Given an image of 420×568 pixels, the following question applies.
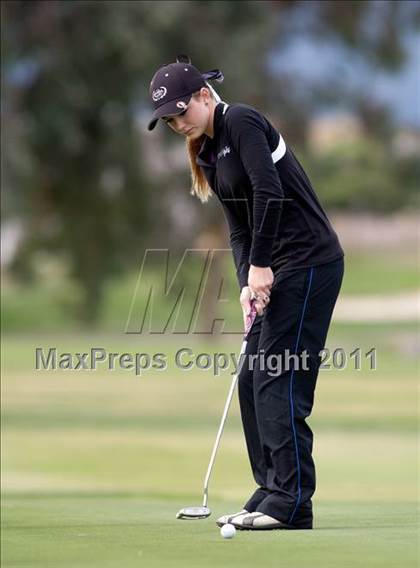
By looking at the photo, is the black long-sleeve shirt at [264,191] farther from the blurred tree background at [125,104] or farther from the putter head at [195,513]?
the blurred tree background at [125,104]

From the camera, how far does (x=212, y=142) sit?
6211 mm

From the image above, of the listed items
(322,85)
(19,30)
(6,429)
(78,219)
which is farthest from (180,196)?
(6,429)

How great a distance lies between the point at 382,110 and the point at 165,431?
2580 cm

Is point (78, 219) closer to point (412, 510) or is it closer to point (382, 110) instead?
point (382, 110)

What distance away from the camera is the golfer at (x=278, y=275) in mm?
6094

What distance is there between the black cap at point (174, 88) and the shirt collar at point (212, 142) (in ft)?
0.41

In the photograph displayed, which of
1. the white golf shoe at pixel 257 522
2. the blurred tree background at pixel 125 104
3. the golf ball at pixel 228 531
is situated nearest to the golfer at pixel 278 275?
the white golf shoe at pixel 257 522

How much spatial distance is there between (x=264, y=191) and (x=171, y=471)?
24.8ft

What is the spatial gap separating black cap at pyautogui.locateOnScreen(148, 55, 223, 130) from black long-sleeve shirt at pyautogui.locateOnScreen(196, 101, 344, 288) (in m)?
0.15

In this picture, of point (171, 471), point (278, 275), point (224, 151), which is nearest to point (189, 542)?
point (278, 275)

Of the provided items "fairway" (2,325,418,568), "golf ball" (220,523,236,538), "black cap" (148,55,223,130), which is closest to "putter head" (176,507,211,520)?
"fairway" (2,325,418,568)

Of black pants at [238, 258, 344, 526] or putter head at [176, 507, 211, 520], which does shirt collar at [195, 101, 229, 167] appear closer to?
black pants at [238, 258, 344, 526]

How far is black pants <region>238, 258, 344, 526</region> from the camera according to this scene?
6133mm

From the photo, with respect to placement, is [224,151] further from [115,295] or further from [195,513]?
[115,295]
